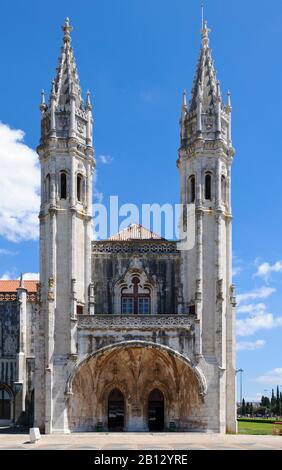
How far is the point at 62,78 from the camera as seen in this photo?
4912 cm

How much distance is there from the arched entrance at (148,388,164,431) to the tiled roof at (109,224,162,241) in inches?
390

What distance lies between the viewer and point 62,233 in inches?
1827

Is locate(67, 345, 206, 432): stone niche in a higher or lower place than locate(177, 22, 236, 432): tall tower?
lower

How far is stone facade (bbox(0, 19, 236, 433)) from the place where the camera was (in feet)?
147

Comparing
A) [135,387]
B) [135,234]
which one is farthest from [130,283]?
[135,387]

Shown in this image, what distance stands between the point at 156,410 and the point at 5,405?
12017 mm

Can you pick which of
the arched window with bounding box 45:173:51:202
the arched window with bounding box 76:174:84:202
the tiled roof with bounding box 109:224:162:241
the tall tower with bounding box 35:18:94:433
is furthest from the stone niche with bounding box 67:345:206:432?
the arched window with bounding box 45:173:51:202

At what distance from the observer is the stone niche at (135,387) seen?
45156mm

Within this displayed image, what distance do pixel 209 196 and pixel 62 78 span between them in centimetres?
1204

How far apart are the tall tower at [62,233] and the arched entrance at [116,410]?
422 cm

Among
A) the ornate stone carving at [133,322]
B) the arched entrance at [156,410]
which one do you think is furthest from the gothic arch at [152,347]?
the arched entrance at [156,410]

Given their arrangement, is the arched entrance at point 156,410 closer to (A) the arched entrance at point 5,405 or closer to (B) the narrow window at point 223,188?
(A) the arched entrance at point 5,405

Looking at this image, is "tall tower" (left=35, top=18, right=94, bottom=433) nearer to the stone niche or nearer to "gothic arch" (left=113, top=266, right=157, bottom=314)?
the stone niche
